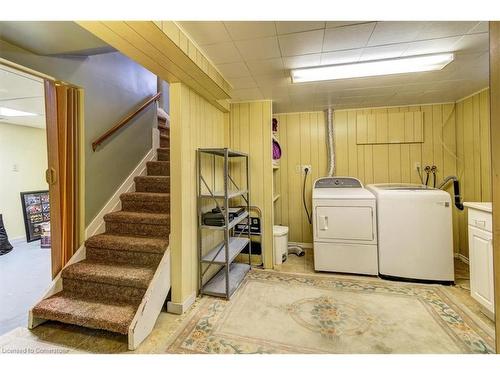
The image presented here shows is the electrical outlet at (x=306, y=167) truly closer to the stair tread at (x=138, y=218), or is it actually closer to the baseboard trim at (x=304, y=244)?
the baseboard trim at (x=304, y=244)

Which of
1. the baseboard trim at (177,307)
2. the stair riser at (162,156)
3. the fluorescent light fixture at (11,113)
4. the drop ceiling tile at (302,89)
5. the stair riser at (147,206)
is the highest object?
the fluorescent light fixture at (11,113)

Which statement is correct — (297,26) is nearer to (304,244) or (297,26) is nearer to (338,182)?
(338,182)

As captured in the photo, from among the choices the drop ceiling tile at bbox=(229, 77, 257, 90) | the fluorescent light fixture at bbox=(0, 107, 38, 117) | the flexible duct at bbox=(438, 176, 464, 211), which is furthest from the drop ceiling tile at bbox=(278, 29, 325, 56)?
the fluorescent light fixture at bbox=(0, 107, 38, 117)

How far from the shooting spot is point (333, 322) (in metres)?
1.86

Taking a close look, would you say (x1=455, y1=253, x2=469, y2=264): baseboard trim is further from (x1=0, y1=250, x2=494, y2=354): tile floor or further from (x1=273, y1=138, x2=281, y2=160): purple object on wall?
(x1=273, y1=138, x2=281, y2=160): purple object on wall

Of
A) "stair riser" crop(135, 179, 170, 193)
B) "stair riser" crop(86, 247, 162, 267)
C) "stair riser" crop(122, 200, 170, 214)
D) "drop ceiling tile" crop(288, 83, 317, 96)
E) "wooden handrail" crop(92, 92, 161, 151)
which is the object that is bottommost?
"stair riser" crop(86, 247, 162, 267)

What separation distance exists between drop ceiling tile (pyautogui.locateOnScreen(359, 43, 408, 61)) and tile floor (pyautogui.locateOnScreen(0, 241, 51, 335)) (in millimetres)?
3440

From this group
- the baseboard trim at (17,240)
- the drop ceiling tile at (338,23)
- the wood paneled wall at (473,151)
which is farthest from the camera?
the baseboard trim at (17,240)

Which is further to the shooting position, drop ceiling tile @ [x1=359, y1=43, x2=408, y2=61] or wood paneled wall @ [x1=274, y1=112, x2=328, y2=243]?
wood paneled wall @ [x1=274, y1=112, x2=328, y2=243]

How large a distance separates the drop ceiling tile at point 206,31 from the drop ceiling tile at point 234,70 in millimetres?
372

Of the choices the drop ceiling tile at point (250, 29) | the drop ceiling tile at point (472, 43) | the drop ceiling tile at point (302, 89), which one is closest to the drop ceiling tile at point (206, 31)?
the drop ceiling tile at point (250, 29)

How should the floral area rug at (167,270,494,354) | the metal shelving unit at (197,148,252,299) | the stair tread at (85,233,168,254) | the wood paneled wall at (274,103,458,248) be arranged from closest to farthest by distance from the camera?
the floral area rug at (167,270,494,354), the stair tread at (85,233,168,254), the metal shelving unit at (197,148,252,299), the wood paneled wall at (274,103,458,248)

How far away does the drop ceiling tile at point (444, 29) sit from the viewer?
59.2 inches

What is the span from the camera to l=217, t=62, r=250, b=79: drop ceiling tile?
2061 mm
